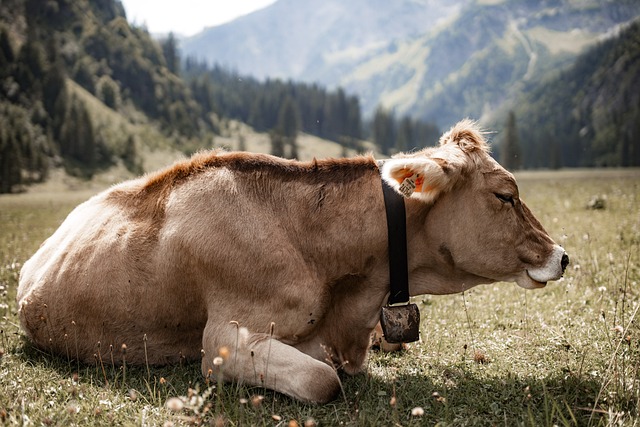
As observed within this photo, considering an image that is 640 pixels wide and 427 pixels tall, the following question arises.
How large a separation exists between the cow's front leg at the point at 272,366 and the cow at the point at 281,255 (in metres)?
0.05

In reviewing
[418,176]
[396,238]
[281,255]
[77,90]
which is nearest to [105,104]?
[77,90]

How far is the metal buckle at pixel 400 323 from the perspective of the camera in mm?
4988

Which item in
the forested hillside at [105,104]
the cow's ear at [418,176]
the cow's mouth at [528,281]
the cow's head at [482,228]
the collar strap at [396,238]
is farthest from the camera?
the forested hillside at [105,104]

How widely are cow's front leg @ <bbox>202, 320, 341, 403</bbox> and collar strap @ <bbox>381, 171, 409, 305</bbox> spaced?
1183mm

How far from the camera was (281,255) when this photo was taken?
4930 mm

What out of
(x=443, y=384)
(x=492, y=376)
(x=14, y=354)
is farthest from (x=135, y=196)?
(x=492, y=376)

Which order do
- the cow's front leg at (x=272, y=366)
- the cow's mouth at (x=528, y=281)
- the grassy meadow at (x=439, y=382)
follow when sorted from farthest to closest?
1. the cow's mouth at (x=528, y=281)
2. the cow's front leg at (x=272, y=366)
3. the grassy meadow at (x=439, y=382)

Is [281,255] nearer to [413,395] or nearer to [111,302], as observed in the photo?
[413,395]

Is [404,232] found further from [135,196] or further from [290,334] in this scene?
[135,196]

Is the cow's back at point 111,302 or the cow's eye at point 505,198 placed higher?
the cow's eye at point 505,198

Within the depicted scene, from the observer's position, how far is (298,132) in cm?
17325

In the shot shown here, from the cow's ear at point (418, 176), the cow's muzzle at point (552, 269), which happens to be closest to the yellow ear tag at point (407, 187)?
the cow's ear at point (418, 176)

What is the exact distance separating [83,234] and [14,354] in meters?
1.54

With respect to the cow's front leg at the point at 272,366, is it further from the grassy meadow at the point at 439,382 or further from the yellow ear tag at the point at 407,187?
the yellow ear tag at the point at 407,187
